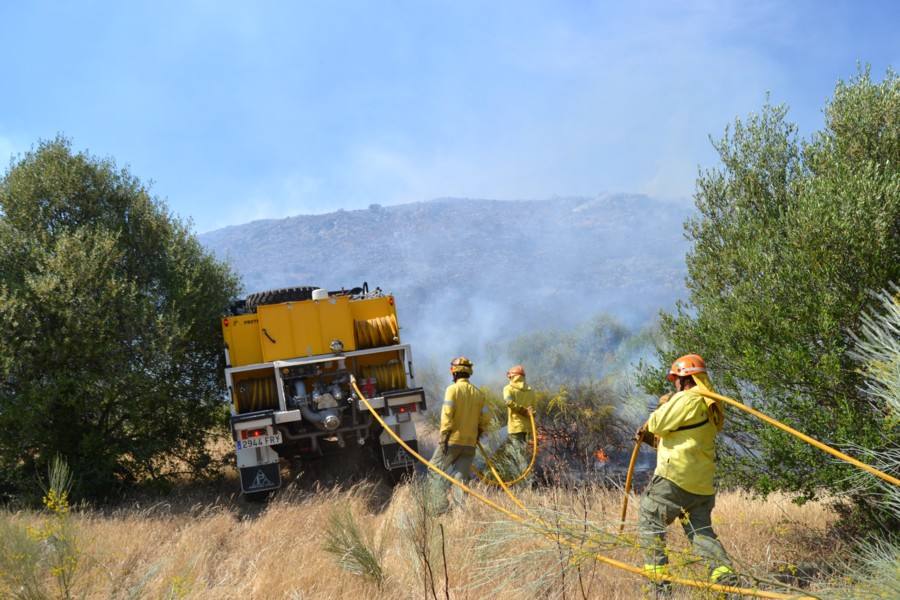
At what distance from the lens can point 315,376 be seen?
9.42m

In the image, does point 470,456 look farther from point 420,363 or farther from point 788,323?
point 420,363

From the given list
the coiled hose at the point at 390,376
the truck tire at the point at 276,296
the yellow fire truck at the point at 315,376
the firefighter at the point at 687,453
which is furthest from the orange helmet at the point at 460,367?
the truck tire at the point at 276,296

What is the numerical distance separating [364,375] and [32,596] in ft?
19.3

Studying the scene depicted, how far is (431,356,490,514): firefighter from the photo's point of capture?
7.65 meters

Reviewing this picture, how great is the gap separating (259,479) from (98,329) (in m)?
2.84

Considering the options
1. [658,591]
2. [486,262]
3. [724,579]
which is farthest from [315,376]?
[486,262]

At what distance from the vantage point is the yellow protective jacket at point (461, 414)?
762cm

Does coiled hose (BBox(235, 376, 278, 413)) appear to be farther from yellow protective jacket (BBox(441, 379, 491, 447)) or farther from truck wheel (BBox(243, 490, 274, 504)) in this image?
yellow protective jacket (BBox(441, 379, 491, 447))

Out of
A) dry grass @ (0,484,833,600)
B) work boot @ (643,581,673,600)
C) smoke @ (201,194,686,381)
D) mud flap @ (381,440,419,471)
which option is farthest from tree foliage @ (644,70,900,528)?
smoke @ (201,194,686,381)

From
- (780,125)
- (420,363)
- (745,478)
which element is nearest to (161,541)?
(745,478)

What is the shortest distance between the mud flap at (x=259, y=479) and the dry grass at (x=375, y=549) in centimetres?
25

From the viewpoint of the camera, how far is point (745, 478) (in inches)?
266

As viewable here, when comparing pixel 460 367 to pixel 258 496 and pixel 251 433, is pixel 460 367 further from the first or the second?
pixel 258 496

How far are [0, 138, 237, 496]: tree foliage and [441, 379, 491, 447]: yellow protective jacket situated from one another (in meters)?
4.18
